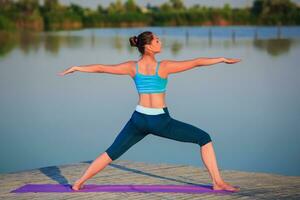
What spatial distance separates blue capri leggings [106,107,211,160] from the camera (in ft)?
33.7

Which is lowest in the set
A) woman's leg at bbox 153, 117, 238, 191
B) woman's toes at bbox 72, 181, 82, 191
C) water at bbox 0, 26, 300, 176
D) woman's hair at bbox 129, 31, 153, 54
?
water at bbox 0, 26, 300, 176

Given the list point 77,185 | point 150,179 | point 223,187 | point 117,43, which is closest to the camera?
point 223,187

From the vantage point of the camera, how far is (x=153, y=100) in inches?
403

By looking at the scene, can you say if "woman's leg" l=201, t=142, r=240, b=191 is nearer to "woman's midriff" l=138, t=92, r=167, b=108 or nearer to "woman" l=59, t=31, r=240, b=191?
"woman" l=59, t=31, r=240, b=191

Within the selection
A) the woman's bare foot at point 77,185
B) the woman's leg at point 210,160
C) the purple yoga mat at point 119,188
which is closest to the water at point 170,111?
the purple yoga mat at point 119,188

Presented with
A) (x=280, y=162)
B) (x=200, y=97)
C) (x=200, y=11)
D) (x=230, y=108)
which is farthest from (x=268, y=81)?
(x=200, y=11)

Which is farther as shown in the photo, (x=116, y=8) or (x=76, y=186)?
(x=116, y=8)

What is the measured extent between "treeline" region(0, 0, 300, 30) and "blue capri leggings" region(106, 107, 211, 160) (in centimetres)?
7436

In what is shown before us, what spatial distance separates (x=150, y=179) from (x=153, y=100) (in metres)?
1.91

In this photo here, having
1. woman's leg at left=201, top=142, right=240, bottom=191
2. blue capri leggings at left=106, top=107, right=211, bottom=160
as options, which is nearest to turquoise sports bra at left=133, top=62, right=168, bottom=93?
blue capri leggings at left=106, top=107, right=211, bottom=160

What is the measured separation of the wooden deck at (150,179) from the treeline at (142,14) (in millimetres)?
72129

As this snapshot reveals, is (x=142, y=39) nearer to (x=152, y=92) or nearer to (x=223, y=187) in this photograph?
(x=152, y=92)

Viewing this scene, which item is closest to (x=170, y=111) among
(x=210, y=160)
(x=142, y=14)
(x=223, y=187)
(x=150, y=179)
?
(x=150, y=179)

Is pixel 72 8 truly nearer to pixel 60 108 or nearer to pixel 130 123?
pixel 60 108
